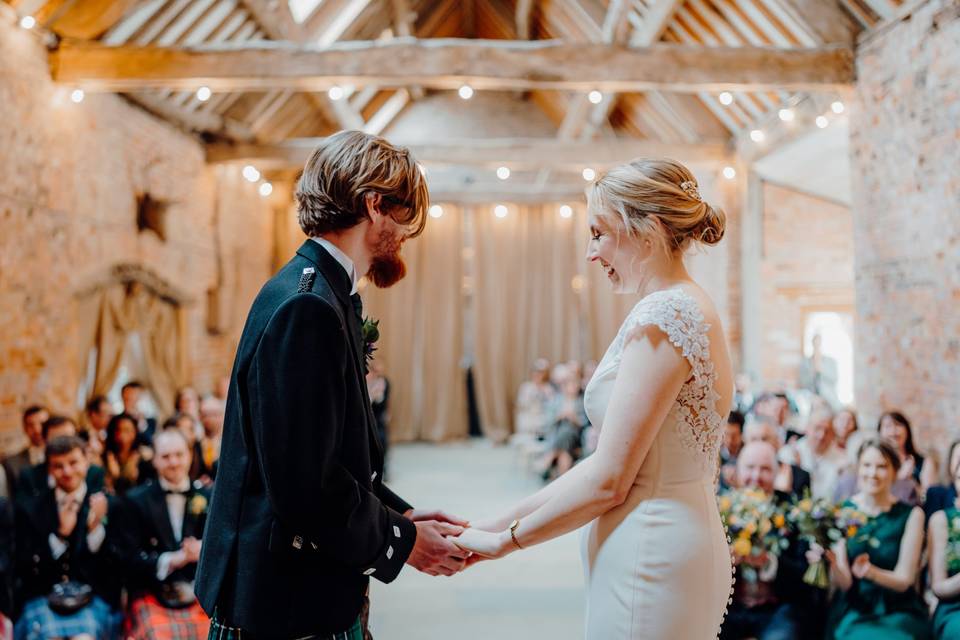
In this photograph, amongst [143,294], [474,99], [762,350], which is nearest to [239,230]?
[143,294]

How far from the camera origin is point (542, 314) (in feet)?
41.9

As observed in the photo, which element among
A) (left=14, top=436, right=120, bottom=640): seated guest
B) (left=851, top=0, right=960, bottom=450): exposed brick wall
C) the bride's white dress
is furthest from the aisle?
(left=851, top=0, right=960, bottom=450): exposed brick wall

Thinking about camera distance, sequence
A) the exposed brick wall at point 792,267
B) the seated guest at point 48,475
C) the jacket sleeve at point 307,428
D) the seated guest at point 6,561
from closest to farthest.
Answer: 1. the jacket sleeve at point 307,428
2. the seated guest at point 6,561
3. the seated guest at point 48,475
4. the exposed brick wall at point 792,267

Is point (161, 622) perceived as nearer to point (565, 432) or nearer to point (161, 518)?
point (161, 518)

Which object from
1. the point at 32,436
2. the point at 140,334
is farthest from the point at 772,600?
the point at 140,334

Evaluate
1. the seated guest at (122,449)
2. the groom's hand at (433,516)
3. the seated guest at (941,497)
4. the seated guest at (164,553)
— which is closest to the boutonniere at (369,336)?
the groom's hand at (433,516)

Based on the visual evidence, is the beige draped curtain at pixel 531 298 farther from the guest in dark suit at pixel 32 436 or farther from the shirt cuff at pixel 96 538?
the shirt cuff at pixel 96 538

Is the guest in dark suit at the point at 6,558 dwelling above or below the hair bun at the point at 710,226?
below

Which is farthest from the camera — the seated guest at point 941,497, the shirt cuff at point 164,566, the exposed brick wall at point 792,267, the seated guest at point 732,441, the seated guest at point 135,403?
the exposed brick wall at point 792,267

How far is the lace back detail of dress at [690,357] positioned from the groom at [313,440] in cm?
55

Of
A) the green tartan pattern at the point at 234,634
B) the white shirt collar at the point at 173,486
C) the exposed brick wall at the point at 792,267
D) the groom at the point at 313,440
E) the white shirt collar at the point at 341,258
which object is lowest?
the white shirt collar at the point at 173,486

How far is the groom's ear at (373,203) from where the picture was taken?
149 centimetres

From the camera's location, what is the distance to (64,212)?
6.07 meters

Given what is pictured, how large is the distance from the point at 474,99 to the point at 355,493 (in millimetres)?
11772
